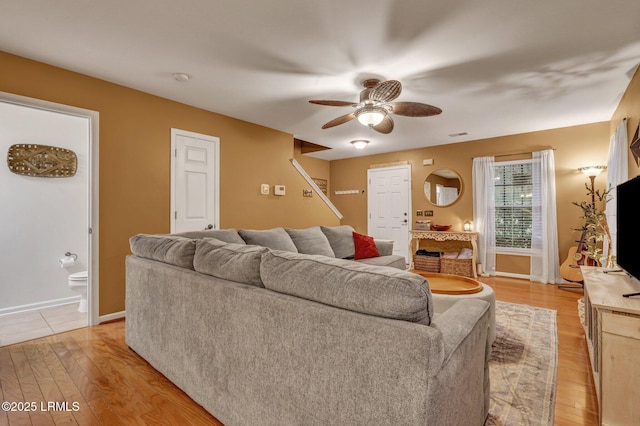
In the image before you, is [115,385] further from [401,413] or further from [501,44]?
[501,44]

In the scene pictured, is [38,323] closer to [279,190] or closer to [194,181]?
[194,181]

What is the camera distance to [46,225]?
3807 millimetres

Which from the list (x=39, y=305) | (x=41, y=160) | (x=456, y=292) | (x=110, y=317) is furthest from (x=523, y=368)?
(x=41, y=160)

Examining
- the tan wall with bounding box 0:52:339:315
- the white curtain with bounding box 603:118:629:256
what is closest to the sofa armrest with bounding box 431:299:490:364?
the white curtain with bounding box 603:118:629:256

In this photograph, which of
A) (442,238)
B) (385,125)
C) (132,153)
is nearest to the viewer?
(132,153)

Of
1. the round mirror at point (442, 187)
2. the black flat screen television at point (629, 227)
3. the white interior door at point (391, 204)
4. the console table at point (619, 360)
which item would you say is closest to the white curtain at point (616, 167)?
the black flat screen television at point (629, 227)

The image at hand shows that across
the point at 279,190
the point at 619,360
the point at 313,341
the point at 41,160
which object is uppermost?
the point at 41,160

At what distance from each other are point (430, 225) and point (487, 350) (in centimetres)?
458

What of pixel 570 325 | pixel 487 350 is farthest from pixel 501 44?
pixel 570 325

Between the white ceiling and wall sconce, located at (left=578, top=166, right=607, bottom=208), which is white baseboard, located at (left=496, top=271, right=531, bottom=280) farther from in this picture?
the white ceiling

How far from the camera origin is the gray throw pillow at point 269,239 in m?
3.17

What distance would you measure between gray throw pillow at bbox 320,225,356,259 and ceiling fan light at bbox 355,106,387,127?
1.56 m

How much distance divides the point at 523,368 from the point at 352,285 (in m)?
1.94

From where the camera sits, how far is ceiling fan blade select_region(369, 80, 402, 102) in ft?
8.35
